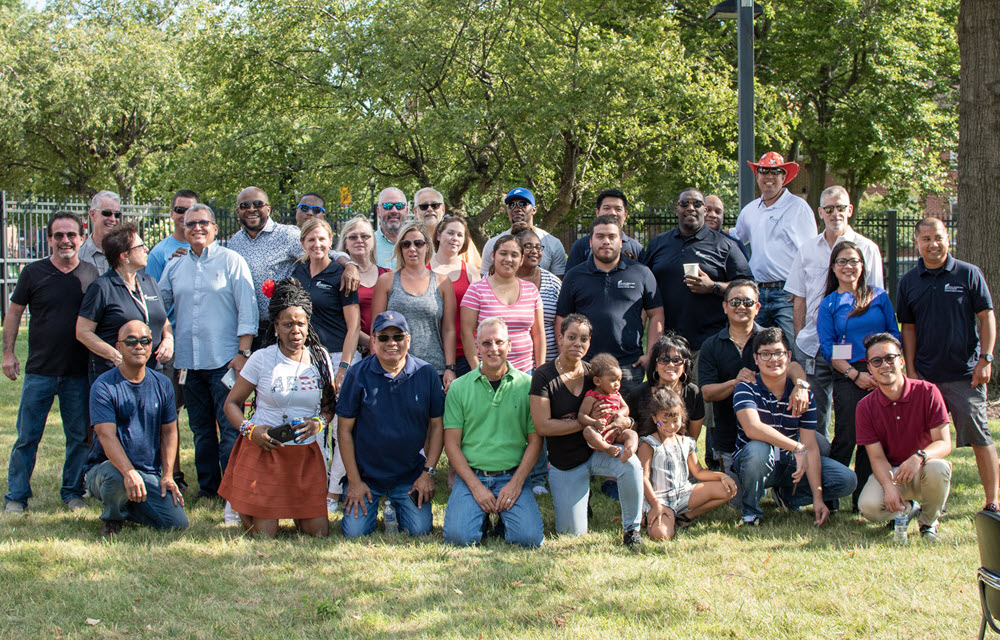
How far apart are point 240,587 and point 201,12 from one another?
28731mm

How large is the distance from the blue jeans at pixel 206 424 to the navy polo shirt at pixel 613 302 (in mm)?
2598

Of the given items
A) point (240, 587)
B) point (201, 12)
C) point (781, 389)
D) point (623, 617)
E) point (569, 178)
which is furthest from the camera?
point (201, 12)

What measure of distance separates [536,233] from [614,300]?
999 mm

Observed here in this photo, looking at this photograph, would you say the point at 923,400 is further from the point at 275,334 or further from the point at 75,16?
the point at 75,16

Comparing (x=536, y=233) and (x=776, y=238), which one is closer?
(x=536, y=233)

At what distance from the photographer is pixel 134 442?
5574 millimetres

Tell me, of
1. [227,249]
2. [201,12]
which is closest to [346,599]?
[227,249]

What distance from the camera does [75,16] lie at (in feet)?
96.9

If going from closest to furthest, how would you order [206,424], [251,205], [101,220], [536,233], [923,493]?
[923,493] → [206,424] → [251,205] → [536,233] → [101,220]

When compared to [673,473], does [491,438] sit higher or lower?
higher

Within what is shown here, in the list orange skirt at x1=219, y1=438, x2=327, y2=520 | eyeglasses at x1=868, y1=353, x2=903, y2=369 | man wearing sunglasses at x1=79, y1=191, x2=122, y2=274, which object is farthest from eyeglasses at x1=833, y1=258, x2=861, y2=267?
man wearing sunglasses at x1=79, y1=191, x2=122, y2=274

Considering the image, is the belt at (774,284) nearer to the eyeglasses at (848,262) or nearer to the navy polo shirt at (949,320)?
the eyeglasses at (848,262)

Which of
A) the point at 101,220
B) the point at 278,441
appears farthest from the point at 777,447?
the point at 101,220

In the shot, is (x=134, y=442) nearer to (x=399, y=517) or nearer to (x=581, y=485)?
(x=399, y=517)
